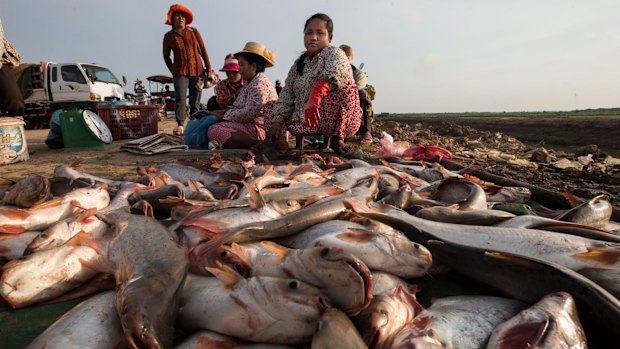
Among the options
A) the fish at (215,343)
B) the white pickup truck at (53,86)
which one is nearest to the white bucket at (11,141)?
the fish at (215,343)

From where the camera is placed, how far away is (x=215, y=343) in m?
1.67

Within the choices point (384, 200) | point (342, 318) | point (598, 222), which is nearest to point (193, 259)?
point (342, 318)

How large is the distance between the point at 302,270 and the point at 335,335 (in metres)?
0.44

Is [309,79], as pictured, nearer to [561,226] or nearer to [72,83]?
[561,226]

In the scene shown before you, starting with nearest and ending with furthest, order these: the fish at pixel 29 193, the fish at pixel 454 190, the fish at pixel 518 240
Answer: the fish at pixel 518 240 < the fish at pixel 29 193 < the fish at pixel 454 190

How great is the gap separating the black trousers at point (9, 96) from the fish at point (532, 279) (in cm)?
847

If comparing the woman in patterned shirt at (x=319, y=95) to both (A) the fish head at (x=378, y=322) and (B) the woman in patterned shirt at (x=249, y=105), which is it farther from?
(A) the fish head at (x=378, y=322)

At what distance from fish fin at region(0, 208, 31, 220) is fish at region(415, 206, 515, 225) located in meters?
3.02

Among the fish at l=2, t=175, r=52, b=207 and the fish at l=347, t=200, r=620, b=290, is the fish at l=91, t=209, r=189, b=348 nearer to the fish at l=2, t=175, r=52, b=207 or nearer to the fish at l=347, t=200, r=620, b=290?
the fish at l=2, t=175, r=52, b=207

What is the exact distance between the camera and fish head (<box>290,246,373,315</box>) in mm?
1670

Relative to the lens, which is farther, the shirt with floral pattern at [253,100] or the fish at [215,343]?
the shirt with floral pattern at [253,100]

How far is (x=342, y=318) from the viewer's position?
1.56 metres

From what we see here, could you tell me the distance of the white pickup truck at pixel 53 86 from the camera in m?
17.3

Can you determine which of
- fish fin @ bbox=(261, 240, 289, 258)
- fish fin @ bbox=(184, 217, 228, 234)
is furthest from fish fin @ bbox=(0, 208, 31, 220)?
fish fin @ bbox=(261, 240, 289, 258)
